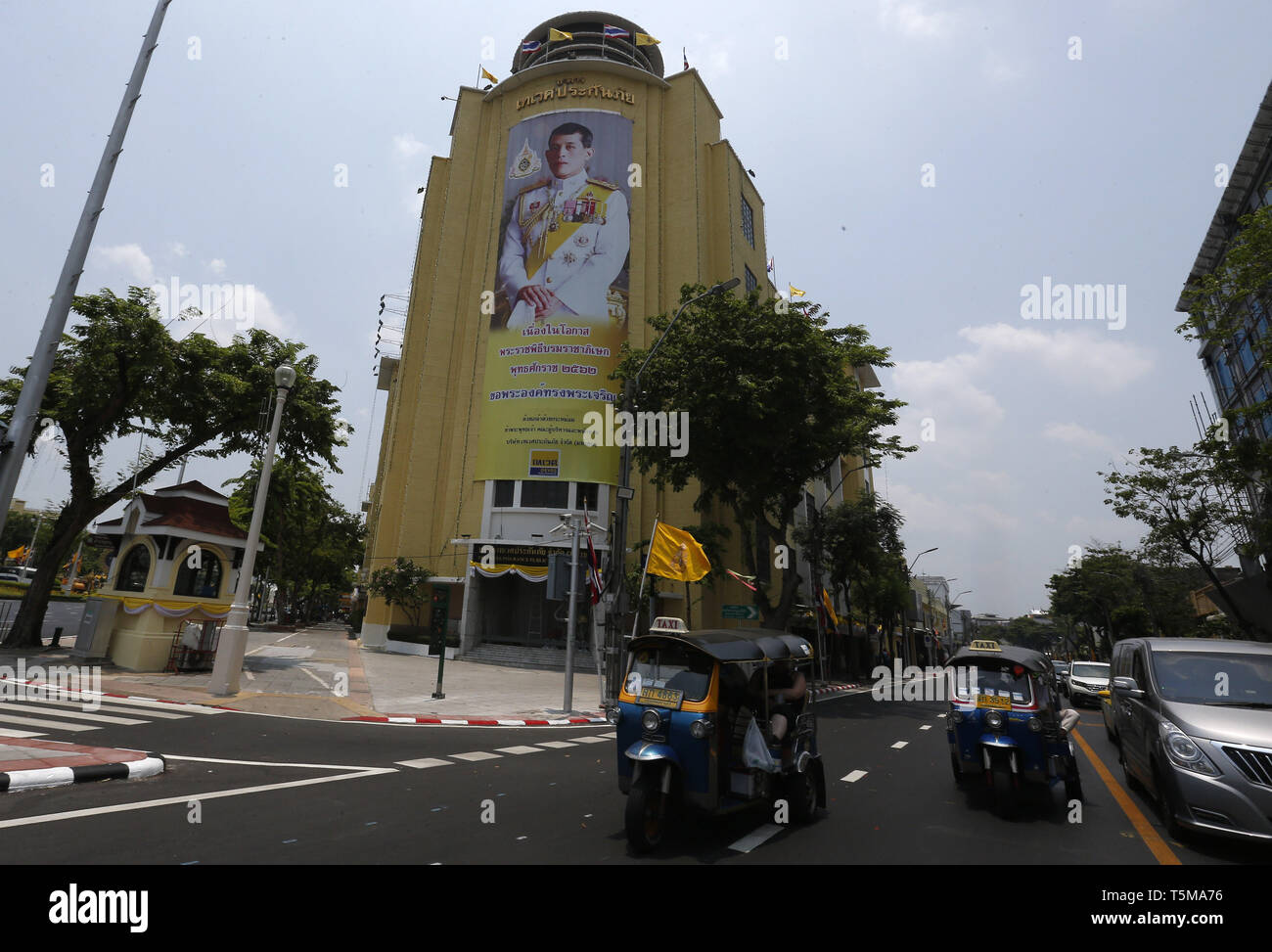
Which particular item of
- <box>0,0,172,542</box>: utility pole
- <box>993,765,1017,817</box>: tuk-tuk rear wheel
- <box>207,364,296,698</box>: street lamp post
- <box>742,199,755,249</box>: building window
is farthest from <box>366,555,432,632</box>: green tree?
<box>993,765,1017,817</box>: tuk-tuk rear wheel

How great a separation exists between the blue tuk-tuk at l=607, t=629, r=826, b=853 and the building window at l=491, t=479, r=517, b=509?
27.2 meters

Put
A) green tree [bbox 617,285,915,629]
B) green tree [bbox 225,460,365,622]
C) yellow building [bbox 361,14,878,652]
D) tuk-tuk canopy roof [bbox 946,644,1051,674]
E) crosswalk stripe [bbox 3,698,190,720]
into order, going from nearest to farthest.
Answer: tuk-tuk canopy roof [bbox 946,644,1051,674] → crosswalk stripe [bbox 3,698,190,720] → green tree [bbox 617,285,915,629] → green tree [bbox 225,460,365,622] → yellow building [bbox 361,14,878,652]

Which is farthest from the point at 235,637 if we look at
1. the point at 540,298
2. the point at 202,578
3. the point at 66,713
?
the point at 540,298

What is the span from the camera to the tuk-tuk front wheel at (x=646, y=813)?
16.5 ft

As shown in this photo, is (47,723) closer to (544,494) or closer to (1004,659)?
(1004,659)

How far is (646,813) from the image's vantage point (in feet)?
16.8

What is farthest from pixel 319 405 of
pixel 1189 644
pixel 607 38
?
pixel 607 38

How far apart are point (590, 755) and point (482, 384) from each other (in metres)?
27.9

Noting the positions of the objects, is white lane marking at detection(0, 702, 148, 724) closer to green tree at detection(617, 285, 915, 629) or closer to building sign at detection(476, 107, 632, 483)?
green tree at detection(617, 285, 915, 629)

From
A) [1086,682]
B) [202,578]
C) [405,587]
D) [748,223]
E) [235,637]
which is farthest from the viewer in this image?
[748,223]

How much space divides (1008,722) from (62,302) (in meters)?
10.4

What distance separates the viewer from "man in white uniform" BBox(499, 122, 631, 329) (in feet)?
114

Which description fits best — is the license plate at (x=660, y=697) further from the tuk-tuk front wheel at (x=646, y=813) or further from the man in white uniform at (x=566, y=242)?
the man in white uniform at (x=566, y=242)

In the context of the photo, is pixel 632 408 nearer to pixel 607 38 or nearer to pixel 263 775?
pixel 263 775
